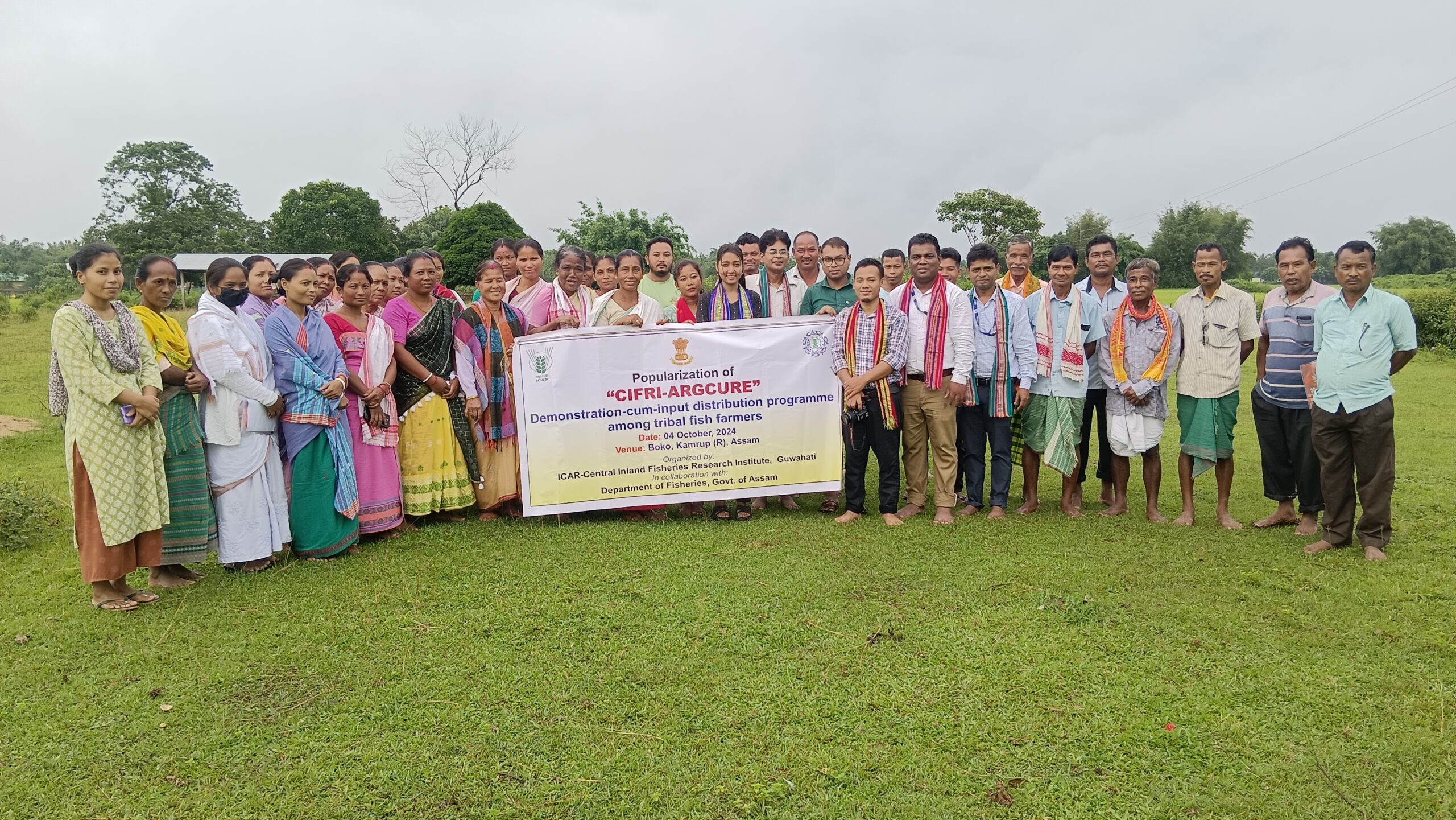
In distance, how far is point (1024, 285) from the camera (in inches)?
267

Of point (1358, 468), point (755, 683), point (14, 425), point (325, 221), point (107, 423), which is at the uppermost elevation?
point (325, 221)

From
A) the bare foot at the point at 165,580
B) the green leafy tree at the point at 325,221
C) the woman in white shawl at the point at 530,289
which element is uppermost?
the green leafy tree at the point at 325,221

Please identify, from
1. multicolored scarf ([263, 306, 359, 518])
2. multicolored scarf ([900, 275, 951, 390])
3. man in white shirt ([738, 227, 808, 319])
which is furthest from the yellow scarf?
multicolored scarf ([900, 275, 951, 390])

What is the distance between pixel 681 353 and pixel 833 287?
1261 mm

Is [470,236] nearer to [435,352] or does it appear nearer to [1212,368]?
[435,352]

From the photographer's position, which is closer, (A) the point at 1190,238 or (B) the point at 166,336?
(B) the point at 166,336

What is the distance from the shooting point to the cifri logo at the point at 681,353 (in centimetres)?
583

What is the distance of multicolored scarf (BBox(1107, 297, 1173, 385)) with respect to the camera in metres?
5.78

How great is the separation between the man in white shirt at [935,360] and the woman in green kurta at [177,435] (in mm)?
4492

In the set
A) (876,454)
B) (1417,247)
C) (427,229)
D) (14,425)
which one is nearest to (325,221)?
(427,229)

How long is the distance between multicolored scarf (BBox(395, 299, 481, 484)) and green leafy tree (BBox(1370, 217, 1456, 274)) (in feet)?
171

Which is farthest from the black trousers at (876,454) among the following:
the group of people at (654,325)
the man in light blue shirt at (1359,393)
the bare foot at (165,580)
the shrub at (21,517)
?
the shrub at (21,517)

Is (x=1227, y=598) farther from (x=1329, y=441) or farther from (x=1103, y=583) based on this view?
(x=1329, y=441)

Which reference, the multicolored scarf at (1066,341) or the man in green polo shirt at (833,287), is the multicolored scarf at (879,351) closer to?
the man in green polo shirt at (833,287)
